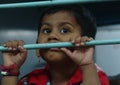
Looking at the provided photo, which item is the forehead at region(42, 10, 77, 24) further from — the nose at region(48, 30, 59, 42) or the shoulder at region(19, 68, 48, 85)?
the shoulder at region(19, 68, 48, 85)

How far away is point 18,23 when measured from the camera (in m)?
1.48

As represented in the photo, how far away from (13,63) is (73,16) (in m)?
0.21

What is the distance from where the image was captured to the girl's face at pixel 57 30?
82 cm

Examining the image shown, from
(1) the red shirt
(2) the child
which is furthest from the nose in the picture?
(1) the red shirt

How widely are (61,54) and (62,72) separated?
8 cm

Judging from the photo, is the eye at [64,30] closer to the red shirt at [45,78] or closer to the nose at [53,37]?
the nose at [53,37]

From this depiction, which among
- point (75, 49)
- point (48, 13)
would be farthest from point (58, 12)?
point (75, 49)

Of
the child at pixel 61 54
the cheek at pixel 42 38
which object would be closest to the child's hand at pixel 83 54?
the child at pixel 61 54

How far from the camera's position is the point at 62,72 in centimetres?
88

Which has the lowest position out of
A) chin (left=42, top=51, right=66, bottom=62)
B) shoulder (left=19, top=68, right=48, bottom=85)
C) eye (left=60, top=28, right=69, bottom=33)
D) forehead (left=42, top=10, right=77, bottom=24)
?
shoulder (left=19, top=68, right=48, bottom=85)

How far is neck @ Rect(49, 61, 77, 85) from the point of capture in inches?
34.6

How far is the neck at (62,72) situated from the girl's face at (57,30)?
2.2 inches

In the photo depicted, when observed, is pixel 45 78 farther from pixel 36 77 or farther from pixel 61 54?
pixel 61 54

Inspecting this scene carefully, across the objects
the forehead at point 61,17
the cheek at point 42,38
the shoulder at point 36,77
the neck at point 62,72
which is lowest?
the shoulder at point 36,77
